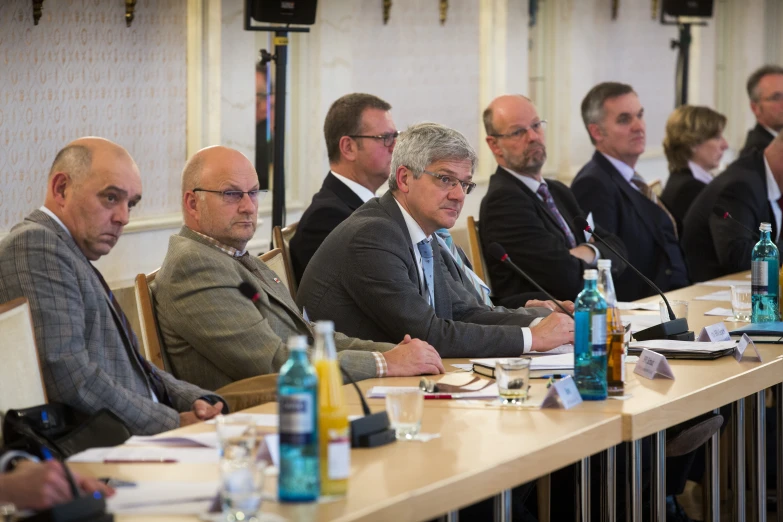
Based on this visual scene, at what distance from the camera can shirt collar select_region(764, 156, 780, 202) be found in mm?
5523

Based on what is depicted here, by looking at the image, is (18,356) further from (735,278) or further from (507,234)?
(735,278)

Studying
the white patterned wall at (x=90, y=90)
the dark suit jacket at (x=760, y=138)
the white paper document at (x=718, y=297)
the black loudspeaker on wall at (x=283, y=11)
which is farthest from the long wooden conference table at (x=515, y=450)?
the dark suit jacket at (x=760, y=138)

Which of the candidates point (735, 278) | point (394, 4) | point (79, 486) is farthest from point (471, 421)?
point (394, 4)

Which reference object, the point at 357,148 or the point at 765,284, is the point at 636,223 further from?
the point at 765,284

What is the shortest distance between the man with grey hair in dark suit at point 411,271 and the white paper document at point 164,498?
138 centimetres

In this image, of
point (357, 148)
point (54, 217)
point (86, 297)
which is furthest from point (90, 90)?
point (86, 297)

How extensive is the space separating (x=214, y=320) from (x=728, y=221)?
302cm

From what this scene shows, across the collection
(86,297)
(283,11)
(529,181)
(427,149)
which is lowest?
(86,297)

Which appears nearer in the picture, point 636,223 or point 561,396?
point 561,396

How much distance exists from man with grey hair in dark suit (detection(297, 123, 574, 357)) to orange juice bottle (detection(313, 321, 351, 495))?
53.3 inches

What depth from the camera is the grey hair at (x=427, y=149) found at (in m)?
3.34

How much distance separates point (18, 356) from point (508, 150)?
2893mm

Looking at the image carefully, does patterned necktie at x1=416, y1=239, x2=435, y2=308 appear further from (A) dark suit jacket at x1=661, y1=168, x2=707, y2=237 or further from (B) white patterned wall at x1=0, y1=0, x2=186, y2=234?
(A) dark suit jacket at x1=661, y1=168, x2=707, y2=237

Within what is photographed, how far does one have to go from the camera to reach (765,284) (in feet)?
11.9
